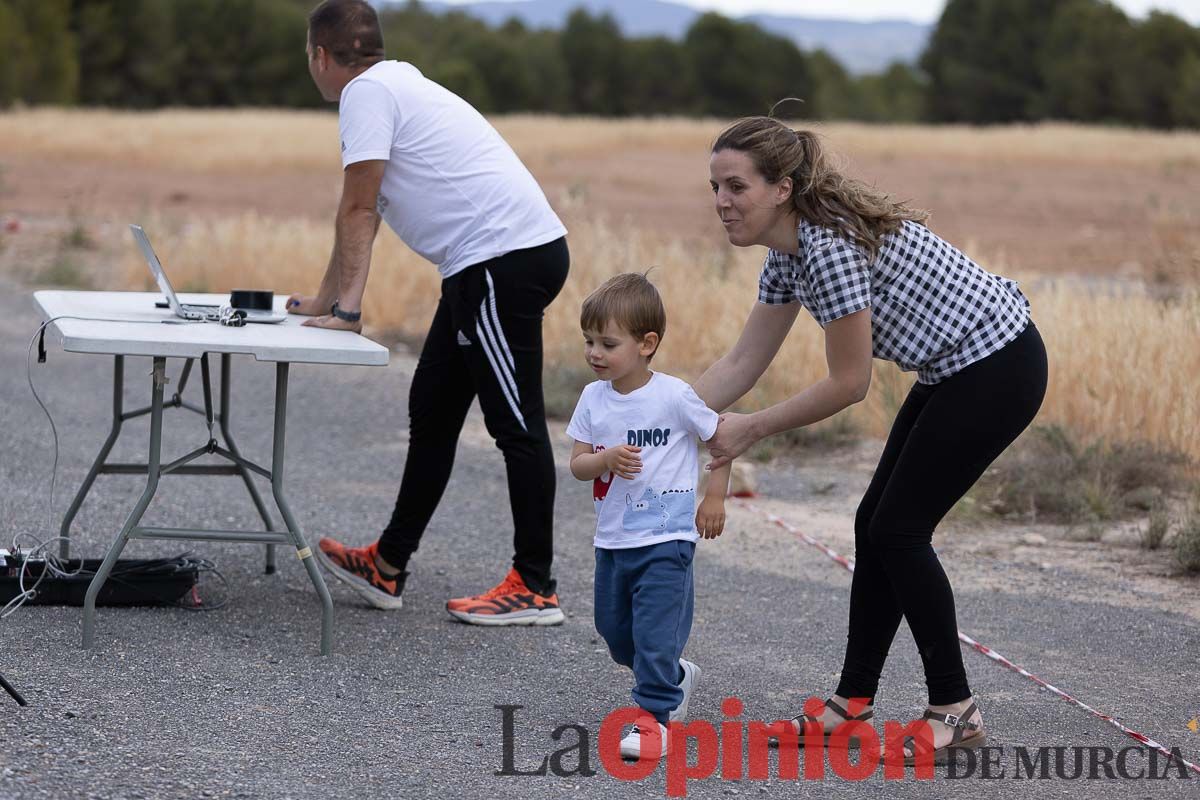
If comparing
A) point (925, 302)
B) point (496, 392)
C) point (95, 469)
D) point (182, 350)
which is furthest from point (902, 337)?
point (95, 469)

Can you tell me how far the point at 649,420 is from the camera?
3.88 metres

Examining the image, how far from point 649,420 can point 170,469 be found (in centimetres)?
179

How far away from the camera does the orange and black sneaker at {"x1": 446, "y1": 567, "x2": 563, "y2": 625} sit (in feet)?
16.8

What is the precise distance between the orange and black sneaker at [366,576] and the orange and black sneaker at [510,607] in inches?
8.8

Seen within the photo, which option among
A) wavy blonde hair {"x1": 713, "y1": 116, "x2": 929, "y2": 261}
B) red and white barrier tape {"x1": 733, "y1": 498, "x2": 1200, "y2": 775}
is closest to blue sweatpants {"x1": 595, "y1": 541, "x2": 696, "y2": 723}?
wavy blonde hair {"x1": 713, "y1": 116, "x2": 929, "y2": 261}

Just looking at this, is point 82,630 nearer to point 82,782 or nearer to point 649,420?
point 82,782

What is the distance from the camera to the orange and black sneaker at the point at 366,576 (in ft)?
17.3

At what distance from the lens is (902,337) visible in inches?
148

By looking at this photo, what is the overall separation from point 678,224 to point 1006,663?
1849 centimetres

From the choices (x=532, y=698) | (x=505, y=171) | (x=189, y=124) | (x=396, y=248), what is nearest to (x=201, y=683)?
(x=532, y=698)

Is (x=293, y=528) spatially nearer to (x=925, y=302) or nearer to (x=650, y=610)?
(x=650, y=610)

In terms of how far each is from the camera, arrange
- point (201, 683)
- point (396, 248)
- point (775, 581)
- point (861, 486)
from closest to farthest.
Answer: point (201, 683) < point (775, 581) < point (861, 486) < point (396, 248)

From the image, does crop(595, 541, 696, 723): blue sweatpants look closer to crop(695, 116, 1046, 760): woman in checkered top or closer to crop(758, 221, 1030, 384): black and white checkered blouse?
Answer: crop(695, 116, 1046, 760): woman in checkered top

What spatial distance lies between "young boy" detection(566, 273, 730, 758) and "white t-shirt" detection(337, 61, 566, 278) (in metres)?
1.10
